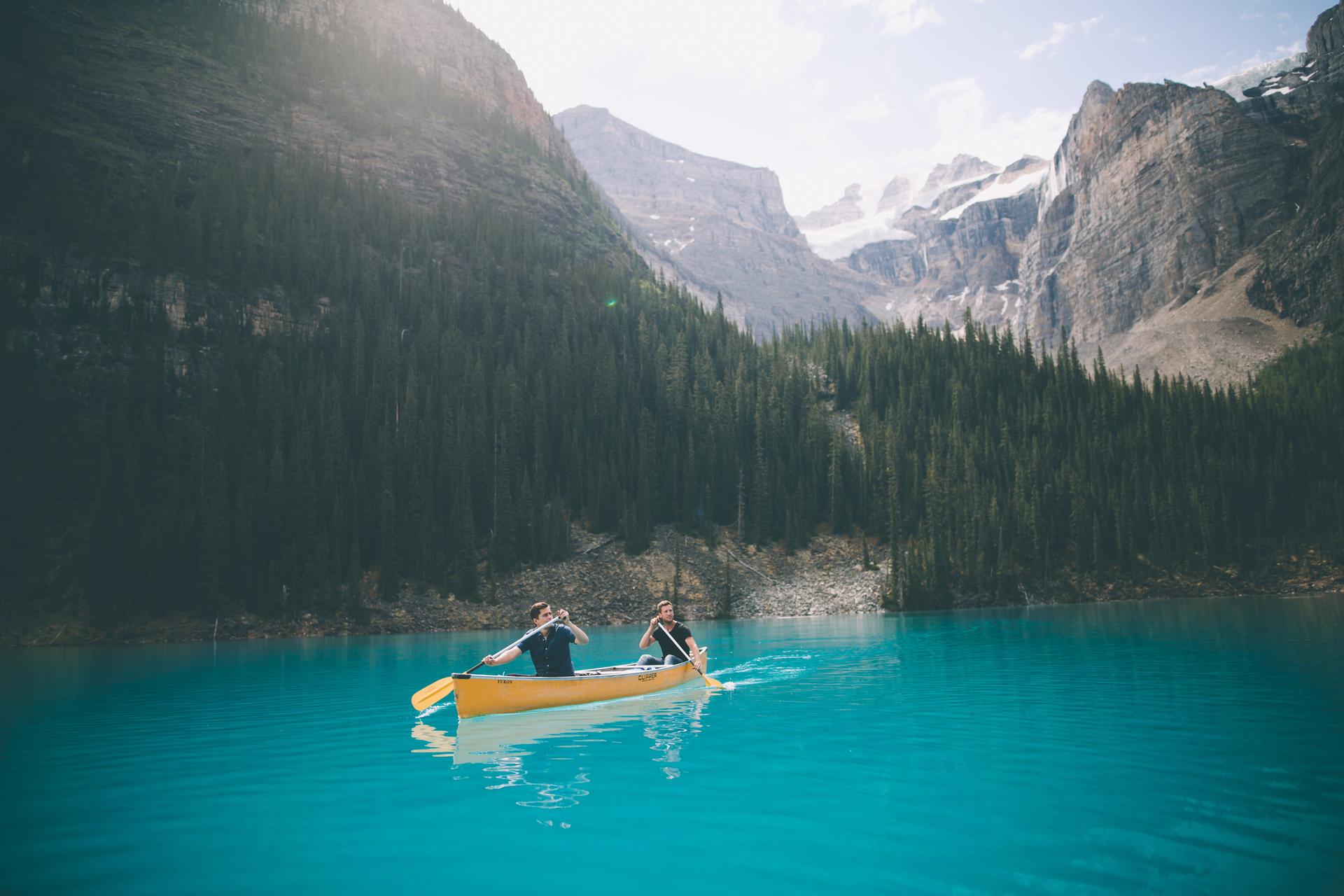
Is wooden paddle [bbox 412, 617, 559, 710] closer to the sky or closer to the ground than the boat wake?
closer to the sky

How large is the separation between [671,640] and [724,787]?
14126 millimetres

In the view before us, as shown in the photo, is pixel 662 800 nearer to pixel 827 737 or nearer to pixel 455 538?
pixel 827 737

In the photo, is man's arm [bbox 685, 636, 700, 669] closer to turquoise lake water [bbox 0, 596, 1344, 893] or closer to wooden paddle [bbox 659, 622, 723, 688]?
wooden paddle [bbox 659, 622, 723, 688]

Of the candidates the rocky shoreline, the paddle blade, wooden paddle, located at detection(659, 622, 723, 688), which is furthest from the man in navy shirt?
the rocky shoreline

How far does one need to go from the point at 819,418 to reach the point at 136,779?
337 feet

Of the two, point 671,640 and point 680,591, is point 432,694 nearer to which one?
point 671,640

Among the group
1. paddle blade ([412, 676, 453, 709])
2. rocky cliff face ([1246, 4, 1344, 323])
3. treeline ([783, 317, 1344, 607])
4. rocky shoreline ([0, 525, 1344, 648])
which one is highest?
rocky cliff face ([1246, 4, 1344, 323])

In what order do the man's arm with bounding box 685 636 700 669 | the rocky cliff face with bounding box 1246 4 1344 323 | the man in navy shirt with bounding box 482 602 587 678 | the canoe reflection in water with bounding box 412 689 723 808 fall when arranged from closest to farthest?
1. the canoe reflection in water with bounding box 412 689 723 808
2. the man in navy shirt with bounding box 482 602 587 678
3. the man's arm with bounding box 685 636 700 669
4. the rocky cliff face with bounding box 1246 4 1344 323

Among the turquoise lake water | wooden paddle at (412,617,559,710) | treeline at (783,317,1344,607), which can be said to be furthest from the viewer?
treeline at (783,317,1344,607)

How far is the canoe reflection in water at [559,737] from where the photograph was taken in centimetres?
1316

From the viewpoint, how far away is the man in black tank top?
1025 inches

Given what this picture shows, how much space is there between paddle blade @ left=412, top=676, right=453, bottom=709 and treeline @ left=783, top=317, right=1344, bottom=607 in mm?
67287

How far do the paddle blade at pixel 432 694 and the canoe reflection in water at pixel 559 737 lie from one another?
0.64 meters

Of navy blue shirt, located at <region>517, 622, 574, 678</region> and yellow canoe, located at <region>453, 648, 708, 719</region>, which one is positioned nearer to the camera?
yellow canoe, located at <region>453, 648, 708, 719</region>
